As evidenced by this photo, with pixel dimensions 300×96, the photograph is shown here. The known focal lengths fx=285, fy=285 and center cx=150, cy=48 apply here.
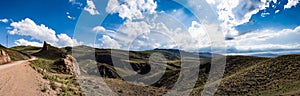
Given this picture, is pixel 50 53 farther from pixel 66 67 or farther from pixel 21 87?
pixel 21 87

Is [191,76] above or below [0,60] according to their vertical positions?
below

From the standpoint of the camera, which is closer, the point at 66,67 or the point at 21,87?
the point at 21,87

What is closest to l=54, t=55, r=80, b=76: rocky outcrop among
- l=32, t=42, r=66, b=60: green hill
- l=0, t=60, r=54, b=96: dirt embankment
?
l=0, t=60, r=54, b=96: dirt embankment

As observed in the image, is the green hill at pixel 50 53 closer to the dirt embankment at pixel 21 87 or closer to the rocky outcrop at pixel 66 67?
the rocky outcrop at pixel 66 67

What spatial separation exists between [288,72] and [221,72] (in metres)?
21.1

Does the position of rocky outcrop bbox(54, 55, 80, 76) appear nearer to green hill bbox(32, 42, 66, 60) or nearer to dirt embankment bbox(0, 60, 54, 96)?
dirt embankment bbox(0, 60, 54, 96)

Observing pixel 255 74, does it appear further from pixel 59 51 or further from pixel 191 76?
pixel 59 51

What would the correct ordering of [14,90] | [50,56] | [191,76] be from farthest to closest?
[50,56] → [191,76] → [14,90]

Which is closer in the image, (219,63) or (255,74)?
(255,74)

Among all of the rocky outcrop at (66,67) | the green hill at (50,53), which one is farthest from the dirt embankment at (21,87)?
the green hill at (50,53)

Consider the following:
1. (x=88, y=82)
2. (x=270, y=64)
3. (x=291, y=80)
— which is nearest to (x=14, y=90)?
(x=88, y=82)

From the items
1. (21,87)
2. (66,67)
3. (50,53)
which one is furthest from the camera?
(50,53)

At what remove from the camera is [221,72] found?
236 ft

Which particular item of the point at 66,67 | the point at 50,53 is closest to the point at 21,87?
the point at 66,67
